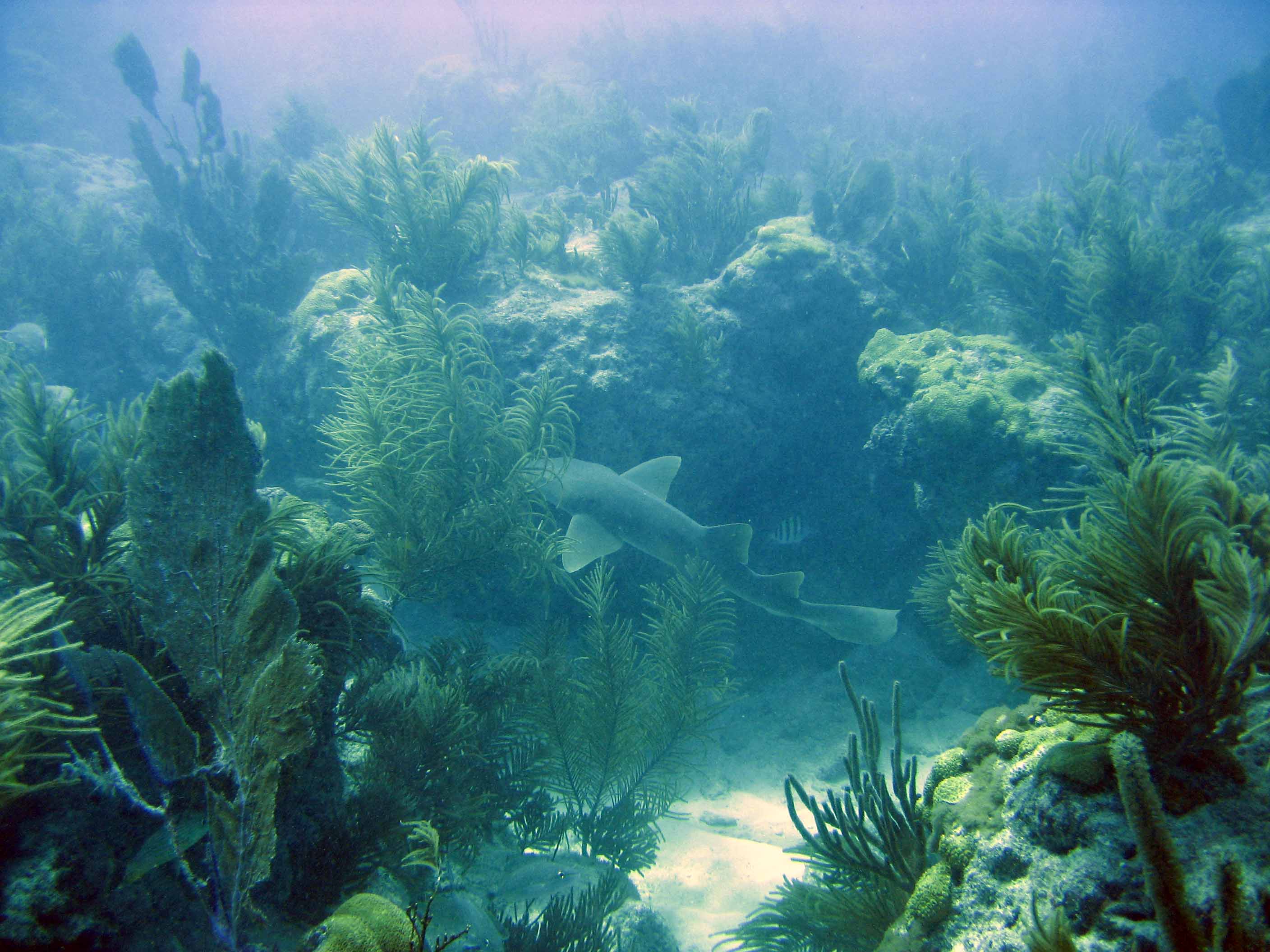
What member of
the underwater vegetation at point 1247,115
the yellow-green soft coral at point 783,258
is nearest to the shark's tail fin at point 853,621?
the yellow-green soft coral at point 783,258

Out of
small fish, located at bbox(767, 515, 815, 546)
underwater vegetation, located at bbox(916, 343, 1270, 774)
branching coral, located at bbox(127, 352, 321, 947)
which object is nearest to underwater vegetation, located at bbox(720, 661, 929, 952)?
underwater vegetation, located at bbox(916, 343, 1270, 774)

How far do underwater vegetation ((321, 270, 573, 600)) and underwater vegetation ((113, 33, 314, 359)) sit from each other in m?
5.48

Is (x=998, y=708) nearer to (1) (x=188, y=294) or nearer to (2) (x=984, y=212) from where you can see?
(2) (x=984, y=212)

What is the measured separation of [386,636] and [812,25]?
115ft

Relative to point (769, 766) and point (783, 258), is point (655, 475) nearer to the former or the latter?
point (769, 766)

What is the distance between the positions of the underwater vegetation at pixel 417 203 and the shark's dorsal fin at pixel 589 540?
3.40 metres

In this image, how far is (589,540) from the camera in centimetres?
529

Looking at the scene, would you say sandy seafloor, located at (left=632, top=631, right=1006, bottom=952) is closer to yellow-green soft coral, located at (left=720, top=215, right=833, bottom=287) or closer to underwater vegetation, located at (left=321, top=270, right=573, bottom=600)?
underwater vegetation, located at (left=321, top=270, right=573, bottom=600)

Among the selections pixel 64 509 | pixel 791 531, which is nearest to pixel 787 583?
pixel 791 531

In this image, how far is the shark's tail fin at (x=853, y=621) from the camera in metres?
5.12

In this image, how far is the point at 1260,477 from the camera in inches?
110

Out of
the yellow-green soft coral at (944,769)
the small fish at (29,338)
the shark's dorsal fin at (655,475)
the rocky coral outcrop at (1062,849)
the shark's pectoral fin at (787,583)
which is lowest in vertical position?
the rocky coral outcrop at (1062,849)

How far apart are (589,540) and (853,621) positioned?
272cm

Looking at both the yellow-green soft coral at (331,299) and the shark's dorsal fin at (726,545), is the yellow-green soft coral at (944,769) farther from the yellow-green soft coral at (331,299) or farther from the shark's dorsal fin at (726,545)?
the yellow-green soft coral at (331,299)
